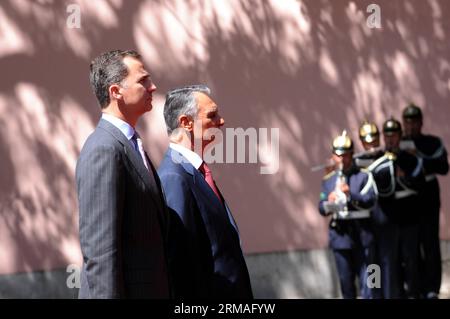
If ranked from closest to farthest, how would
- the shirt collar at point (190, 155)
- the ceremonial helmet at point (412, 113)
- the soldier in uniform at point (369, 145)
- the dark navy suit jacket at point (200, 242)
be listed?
the dark navy suit jacket at point (200, 242) → the shirt collar at point (190, 155) → the soldier in uniform at point (369, 145) → the ceremonial helmet at point (412, 113)

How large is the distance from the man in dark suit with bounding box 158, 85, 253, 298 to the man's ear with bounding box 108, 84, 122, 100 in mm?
696

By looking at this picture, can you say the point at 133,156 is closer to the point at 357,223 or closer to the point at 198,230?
the point at 198,230

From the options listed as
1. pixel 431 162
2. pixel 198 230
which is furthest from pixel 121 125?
pixel 431 162

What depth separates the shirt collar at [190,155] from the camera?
18.3ft

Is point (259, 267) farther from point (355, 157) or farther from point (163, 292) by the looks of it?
point (163, 292)

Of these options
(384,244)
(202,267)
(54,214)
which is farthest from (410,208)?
(202,267)

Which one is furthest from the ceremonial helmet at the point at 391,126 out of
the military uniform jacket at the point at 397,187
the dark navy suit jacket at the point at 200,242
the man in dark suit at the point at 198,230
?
the dark navy suit jacket at the point at 200,242

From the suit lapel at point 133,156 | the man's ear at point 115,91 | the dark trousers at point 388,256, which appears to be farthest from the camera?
the dark trousers at point 388,256

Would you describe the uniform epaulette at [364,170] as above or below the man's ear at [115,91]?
above

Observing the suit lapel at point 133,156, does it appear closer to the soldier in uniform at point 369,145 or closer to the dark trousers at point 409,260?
the dark trousers at point 409,260

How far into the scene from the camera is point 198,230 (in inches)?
212

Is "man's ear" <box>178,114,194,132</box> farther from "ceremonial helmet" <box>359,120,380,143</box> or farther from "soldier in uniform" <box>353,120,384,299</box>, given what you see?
"ceremonial helmet" <box>359,120,380,143</box>

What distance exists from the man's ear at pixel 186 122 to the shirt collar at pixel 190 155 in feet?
0.30

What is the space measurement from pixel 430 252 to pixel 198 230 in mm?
6318
